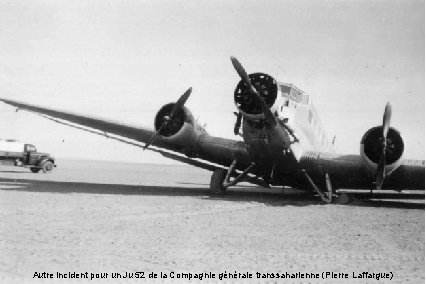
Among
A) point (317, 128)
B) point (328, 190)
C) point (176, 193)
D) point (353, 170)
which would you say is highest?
point (317, 128)

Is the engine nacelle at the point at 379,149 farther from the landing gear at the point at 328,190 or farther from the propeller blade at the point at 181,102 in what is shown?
the propeller blade at the point at 181,102

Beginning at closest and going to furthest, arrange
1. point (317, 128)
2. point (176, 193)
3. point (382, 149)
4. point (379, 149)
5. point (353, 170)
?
point (382, 149) → point (379, 149) → point (353, 170) → point (176, 193) → point (317, 128)

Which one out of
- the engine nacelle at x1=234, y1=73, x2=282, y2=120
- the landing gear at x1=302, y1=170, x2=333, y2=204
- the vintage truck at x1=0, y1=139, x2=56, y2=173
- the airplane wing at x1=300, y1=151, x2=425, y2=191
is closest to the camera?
the engine nacelle at x1=234, y1=73, x2=282, y2=120

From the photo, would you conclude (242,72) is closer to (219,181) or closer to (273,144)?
(273,144)

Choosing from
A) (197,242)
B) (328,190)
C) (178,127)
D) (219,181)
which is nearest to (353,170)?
(328,190)

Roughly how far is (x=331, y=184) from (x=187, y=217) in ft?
24.9

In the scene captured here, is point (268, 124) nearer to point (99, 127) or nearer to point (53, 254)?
point (99, 127)

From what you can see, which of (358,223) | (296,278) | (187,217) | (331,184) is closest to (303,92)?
(331,184)

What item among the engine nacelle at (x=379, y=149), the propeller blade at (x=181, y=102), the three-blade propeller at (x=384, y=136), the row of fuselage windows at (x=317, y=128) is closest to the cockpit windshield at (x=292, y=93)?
the row of fuselage windows at (x=317, y=128)

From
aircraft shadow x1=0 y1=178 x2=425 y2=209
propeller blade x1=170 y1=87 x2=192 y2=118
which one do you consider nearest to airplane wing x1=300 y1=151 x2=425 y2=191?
aircraft shadow x1=0 y1=178 x2=425 y2=209

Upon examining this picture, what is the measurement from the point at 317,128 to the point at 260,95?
4.89 metres

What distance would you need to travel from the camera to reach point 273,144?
44.5 feet

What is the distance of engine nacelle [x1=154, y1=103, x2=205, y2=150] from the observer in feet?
49.5

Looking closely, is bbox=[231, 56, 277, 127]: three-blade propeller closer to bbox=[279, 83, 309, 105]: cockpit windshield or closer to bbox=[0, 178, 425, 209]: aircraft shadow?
bbox=[279, 83, 309, 105]: cockpit windshield
